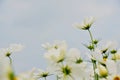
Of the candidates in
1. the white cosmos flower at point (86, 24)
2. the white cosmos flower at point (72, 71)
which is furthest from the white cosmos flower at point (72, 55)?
the white cosmos flower at point (86, 24)

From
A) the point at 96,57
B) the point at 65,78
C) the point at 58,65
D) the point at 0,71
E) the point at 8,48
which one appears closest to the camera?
the point at 0,71

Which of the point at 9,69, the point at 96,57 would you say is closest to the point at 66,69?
the point at 96,57

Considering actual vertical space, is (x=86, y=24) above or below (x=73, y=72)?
above

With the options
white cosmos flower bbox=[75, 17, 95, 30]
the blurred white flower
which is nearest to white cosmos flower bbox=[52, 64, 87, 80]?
the blurred white flower

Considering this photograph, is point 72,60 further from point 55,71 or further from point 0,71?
point 0,71

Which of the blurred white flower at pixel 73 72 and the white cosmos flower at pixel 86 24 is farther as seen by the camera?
the white cosmos flower at pixel 86 24

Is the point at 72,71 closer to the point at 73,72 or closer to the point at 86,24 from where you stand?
the point at 73,72

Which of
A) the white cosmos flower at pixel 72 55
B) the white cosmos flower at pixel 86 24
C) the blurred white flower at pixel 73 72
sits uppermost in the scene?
the white cosmos flower at pixel 86 24

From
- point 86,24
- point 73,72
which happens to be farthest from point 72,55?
point 86,24

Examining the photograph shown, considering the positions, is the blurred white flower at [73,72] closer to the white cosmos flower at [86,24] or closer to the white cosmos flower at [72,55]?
the white cosmos flower at [72,55]

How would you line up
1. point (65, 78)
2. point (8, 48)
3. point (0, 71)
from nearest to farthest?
1. point (0, 71)
2. point (65, 78)
3. point (8, 48)

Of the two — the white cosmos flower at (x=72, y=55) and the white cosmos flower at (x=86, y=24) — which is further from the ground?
the white cosmos flower at (x=86, y=24)
